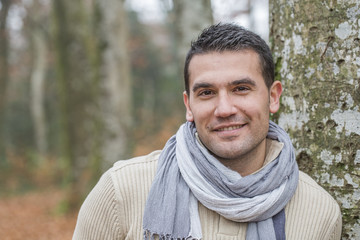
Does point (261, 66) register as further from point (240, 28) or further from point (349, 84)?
point (349, 84)

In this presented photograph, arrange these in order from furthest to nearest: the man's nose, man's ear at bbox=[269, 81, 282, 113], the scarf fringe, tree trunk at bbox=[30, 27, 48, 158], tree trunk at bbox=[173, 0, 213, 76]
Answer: tree trunk at bbox=[30, 27, 48, 158]
tree trunk at bbox=[173, 0, 213, 76]
man's ear at bbox=[269, 81, 282, 113]
the man's nose
the scarf fringe

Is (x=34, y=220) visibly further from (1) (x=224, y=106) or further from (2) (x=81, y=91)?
(1) (x=224, y=106)

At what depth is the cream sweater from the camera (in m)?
2.20

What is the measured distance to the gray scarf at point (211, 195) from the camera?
212cm

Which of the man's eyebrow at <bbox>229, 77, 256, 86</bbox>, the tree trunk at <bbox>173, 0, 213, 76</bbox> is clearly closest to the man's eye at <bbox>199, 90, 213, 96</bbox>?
the man's eyebrow at <bbox>229, 77, 256, 86</bbox>

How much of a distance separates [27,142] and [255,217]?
23.2 m

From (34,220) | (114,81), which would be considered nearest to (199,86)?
(114,81)

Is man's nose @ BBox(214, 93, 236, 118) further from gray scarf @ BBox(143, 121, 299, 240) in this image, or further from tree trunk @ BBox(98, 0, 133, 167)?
tree trunk @ BBox(98, 0, 133, 167)

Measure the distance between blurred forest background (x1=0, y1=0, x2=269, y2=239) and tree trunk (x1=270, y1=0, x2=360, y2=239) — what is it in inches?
20.5

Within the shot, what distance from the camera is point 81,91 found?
32.9 feet

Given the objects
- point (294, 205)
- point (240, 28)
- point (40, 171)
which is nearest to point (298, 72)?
point (240, 28)

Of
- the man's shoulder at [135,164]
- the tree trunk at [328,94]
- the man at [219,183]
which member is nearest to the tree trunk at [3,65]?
the man's shoulder at [135,164]

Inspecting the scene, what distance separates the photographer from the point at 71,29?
9.92m

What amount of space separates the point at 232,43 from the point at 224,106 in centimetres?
37
